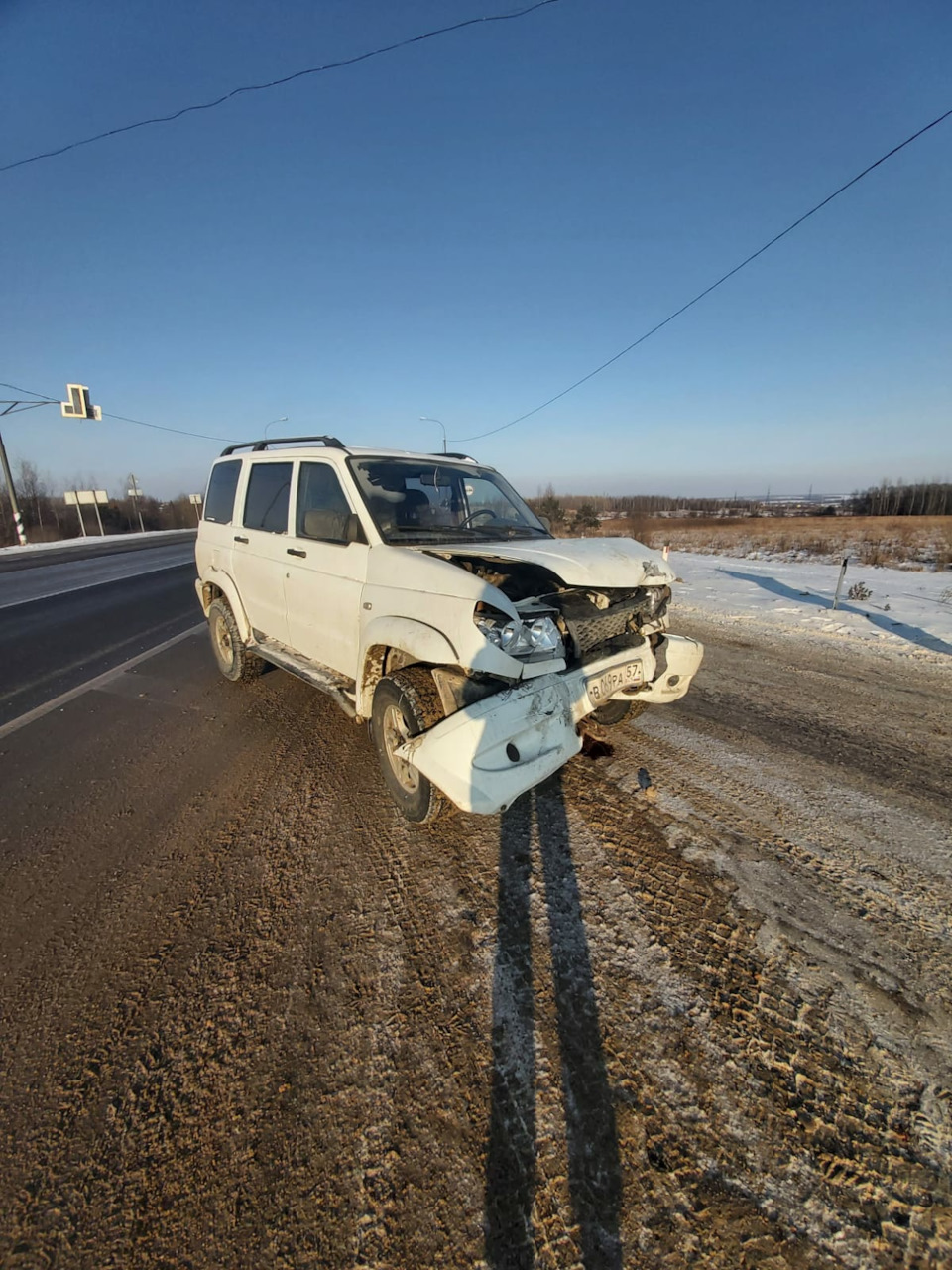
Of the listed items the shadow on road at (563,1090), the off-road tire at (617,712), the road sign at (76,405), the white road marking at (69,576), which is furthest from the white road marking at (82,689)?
the road sign at (76,405)

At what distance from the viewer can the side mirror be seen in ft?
11.2

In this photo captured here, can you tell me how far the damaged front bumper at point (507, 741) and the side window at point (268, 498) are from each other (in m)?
2.64

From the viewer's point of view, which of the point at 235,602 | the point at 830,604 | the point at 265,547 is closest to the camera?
the point at 265,547

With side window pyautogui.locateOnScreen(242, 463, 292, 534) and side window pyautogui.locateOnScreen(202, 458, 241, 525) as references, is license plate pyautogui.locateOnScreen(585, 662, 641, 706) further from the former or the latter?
side window pyautogui.locateOnScreen(202, 458, 241, 525)

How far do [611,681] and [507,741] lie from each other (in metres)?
0.89

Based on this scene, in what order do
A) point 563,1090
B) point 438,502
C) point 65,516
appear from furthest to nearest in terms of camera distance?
point 65,516, point 438,502, point 563,1090

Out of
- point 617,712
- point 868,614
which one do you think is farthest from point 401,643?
point 868,614

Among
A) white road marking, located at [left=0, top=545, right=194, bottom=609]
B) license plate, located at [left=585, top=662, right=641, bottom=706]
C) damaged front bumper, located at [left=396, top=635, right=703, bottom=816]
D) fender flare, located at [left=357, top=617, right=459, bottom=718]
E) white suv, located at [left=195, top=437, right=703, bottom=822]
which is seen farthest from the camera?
white road marking, located at [left=0, top=545, right=194, bottom=609]

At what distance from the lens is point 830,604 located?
9.17m

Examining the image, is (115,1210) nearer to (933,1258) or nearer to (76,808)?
(933,1258)

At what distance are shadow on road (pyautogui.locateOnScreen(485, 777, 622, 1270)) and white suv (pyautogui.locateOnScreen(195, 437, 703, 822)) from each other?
1.77 feet

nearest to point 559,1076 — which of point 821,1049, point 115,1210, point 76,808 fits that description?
point 821,1049

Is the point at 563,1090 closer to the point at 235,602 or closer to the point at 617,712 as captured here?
the point at 617,712

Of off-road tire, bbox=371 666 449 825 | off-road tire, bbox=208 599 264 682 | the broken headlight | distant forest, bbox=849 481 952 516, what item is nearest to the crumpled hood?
the broken headlight
